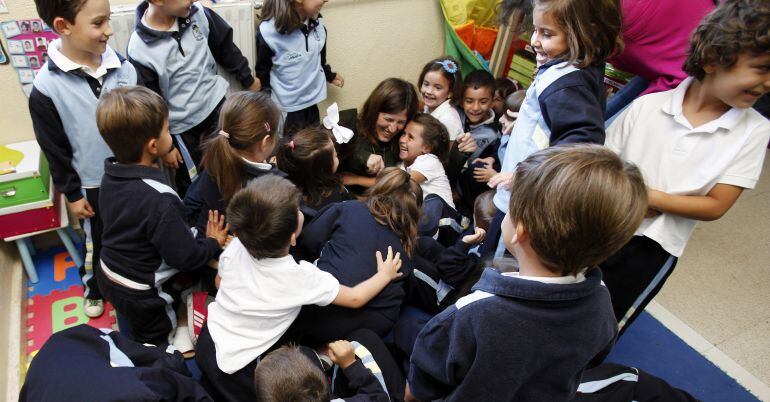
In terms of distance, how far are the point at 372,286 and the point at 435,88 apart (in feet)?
5.25

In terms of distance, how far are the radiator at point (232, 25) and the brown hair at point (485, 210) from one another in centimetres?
151

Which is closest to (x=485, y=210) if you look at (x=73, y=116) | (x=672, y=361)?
(x=672, y=361)

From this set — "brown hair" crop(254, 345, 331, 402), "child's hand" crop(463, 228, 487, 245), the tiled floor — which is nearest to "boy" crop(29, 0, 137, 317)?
"brown hair" crop(254, 345, 331, 402)

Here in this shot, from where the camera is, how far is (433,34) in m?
3.28

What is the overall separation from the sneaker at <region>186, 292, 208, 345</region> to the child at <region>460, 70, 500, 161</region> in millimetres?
1589

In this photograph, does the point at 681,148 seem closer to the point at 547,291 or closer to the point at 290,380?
the point at 547,291

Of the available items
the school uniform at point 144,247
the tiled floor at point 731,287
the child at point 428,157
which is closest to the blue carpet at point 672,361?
the tiled floor at point 731,287

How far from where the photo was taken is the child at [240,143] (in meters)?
1.73

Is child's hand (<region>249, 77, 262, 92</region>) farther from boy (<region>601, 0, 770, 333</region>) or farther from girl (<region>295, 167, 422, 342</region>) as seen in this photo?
boy (<region>601, 0, 770, 333</region>)

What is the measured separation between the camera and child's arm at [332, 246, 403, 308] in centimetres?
151

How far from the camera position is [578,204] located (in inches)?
31.5

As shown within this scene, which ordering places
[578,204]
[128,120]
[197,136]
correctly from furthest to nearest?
[197,136] → [128,120] → [578,204]

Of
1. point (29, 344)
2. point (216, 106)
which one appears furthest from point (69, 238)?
point (216, 106)

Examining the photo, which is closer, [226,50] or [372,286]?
[372,286]
